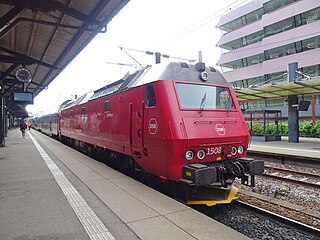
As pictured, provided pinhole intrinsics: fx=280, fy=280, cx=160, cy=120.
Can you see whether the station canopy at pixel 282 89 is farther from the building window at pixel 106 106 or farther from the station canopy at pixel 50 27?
the station canopy at pixel 50 27

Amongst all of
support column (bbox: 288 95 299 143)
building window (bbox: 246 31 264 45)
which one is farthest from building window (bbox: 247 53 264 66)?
support column (bbox: 288 95 299 143)

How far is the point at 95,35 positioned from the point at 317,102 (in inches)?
1224

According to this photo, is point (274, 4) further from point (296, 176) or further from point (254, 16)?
point (296, 176)

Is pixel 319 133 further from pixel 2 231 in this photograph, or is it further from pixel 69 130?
pixel 2 231

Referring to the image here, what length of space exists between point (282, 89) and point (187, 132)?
1290 cm

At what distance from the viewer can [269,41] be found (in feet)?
120

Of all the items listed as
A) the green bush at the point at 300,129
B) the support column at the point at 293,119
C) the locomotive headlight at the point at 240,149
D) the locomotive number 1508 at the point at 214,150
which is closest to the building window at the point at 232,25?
the green bush at the point at 300,129

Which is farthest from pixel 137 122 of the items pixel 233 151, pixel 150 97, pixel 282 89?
pixel 282 89

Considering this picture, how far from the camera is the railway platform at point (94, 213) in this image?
Answer: 11.6 ft

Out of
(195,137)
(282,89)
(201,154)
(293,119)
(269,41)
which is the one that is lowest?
(201,154)

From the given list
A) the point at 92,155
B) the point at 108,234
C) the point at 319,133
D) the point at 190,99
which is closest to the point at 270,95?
the point at 319,133

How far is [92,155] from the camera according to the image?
11.3m

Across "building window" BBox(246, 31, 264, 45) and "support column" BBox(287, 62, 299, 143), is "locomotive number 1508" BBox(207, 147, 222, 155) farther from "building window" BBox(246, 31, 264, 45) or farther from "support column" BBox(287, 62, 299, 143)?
"building window" BBox(246, 31, 264, 45)

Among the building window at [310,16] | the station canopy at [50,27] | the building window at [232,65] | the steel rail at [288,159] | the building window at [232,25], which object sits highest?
the building window at [232,25]
